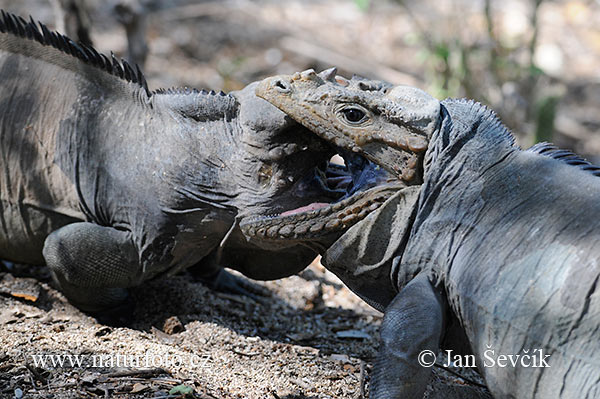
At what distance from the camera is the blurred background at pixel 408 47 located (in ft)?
36.4

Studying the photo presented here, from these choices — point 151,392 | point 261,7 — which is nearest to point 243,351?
point 151,392

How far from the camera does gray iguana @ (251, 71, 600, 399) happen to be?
3.70m

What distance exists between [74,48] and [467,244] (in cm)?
311

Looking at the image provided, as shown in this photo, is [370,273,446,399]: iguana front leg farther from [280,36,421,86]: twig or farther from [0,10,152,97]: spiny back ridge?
[280,36,421,86]: twig

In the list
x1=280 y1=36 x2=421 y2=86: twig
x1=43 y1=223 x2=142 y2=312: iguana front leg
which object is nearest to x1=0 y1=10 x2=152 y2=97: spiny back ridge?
x1=43 y1=223 x2=142 y2=312: iguana front leg

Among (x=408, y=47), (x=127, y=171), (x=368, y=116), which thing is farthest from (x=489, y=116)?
(x=408, y=47)

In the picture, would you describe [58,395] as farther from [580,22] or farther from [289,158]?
[580,22]

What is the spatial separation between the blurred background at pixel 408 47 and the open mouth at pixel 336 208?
5874mm

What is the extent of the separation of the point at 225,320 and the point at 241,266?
0.45 meters

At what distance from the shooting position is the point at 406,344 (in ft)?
12.8

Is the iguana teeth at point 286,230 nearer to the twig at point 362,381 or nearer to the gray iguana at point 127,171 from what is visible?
the gray iguana at point 127,171

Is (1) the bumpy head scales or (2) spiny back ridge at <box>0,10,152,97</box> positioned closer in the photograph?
(1) the bumpy head scales

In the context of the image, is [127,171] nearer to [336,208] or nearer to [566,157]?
[336,208]

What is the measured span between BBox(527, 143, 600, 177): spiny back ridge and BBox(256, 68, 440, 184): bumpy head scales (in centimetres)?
60
